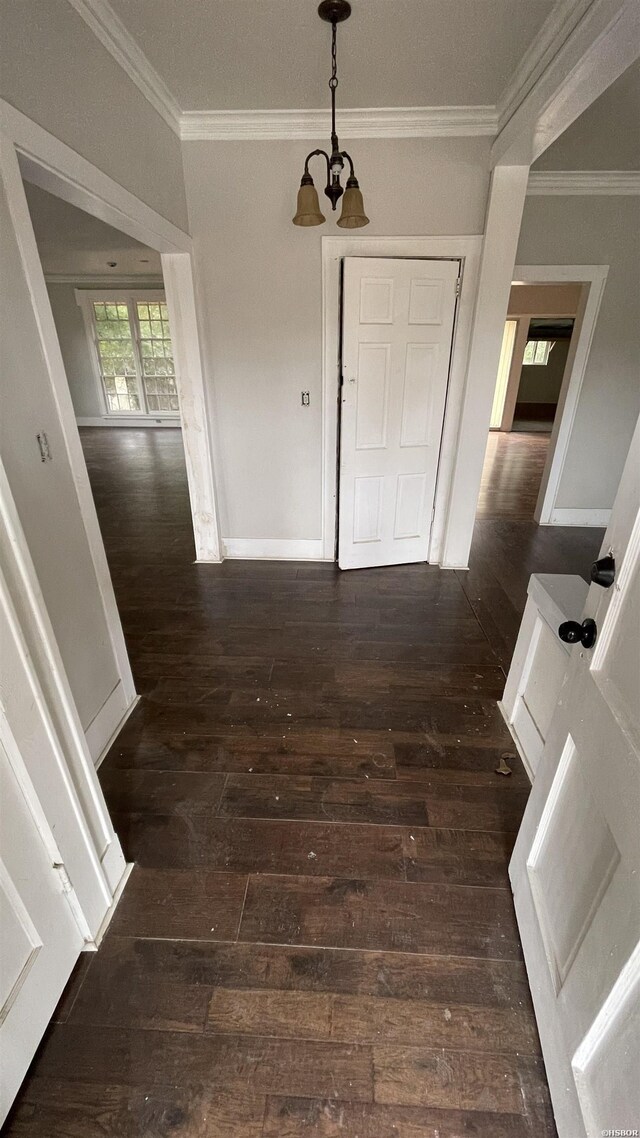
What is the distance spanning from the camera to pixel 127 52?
186cm

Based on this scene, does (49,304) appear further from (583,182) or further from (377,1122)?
(583,182)

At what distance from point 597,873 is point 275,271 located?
10.4 ft

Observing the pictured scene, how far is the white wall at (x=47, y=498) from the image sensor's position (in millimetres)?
1287

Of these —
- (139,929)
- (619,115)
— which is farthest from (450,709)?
(619,115)

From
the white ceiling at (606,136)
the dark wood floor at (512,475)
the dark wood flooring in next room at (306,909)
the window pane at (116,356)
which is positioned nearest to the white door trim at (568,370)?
the dark wood floor at (512,475)

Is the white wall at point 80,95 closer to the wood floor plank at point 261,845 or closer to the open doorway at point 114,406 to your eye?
the open doorway at point 114,406

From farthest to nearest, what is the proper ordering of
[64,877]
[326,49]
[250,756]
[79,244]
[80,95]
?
[79,244] < [326,49] < [250,756] < [80,95] < [64,877]

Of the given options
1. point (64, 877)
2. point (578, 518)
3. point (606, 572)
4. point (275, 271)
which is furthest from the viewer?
point (578, 518)

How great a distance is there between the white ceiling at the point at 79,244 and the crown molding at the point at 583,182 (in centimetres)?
313

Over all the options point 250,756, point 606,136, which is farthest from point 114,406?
point 250,756

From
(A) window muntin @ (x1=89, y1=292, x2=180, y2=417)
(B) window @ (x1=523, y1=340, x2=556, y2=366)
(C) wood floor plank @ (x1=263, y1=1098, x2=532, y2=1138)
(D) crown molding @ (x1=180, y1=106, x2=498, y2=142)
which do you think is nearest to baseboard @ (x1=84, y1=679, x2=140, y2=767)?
(C) wood floor plank @ (x1=263, y1=1098, x2=532, y2=1138)

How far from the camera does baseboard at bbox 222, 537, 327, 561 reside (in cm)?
349

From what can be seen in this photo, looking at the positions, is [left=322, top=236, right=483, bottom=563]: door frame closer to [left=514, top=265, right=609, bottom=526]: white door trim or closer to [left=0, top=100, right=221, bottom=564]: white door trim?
[left=0, top=100, right=221, bottom=564]: white door trim

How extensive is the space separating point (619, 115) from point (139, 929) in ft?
13.2
